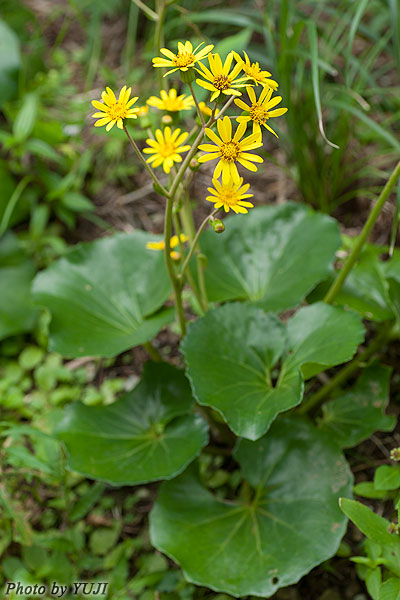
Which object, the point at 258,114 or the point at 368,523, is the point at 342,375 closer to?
the point at 368,523

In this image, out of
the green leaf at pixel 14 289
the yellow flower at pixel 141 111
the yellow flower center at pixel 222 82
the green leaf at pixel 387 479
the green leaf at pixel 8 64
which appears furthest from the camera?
the green leaf at pixel 8 64

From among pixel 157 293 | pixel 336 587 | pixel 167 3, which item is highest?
pixel 167 3

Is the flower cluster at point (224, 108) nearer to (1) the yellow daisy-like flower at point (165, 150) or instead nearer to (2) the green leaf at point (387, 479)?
(1) the yellow daisy-like flower at point (165, 150)

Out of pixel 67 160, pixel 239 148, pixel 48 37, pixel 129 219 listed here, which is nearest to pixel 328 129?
pixel 129 219

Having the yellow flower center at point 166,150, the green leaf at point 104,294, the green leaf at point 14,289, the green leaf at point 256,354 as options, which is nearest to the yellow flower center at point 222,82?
the yellow flower center at point 166,150

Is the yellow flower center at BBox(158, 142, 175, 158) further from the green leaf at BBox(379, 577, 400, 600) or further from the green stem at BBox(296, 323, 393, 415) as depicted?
the green leaf at BBox(379, 577, 400, 600)

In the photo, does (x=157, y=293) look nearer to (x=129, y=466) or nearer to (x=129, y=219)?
(x=129, y=466)
